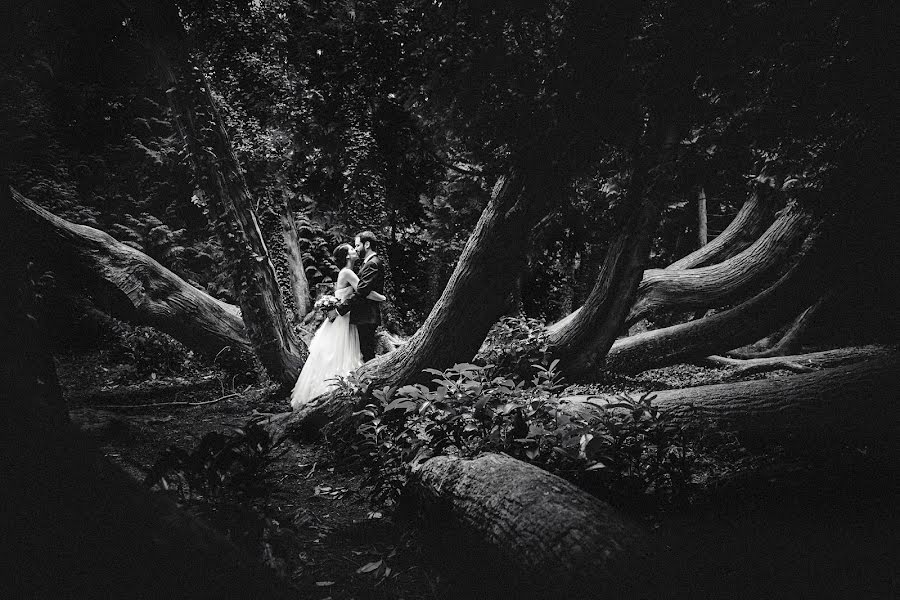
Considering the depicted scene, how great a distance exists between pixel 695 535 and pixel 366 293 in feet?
14.7

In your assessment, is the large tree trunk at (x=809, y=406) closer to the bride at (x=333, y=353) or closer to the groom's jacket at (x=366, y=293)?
the bride at (x=333, y=353)

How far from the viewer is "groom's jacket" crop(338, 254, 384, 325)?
20.1ft

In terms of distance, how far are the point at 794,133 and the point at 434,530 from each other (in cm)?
398

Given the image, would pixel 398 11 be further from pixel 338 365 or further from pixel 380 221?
pixel 380 221

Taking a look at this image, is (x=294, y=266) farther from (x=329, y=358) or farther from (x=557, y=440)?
(x=557, y=440)

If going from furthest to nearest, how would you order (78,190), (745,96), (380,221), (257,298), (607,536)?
(380,221), (78,190), (257,298), (745,96), (607,536)

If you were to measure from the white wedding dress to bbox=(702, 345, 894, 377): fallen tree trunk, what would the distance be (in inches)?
227

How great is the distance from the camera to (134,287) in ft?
19.5

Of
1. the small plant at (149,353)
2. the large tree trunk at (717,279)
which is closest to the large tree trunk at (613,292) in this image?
the large tree trunk at (717,279)

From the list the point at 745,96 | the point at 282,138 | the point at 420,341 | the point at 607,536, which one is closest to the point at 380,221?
the point at 282,138

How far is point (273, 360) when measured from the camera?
5875mm

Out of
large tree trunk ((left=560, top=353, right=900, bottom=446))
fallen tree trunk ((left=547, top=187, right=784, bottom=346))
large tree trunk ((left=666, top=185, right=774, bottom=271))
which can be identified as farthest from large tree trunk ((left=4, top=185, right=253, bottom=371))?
large tree trunk ((left=666, top=185, right=774, bottom=271))

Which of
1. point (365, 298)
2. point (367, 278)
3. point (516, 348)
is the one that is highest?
point (367, 278)

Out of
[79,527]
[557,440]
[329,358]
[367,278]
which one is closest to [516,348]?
[367,278]
